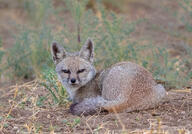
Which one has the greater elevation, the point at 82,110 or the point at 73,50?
the point at 73,50

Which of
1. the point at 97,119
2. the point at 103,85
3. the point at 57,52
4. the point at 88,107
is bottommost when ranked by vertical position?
the point at 97,119

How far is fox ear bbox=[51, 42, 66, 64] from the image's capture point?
696cm

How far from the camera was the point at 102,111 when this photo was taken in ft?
20.6

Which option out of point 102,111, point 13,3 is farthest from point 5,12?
point 102,111

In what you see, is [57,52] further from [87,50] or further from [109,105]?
[109,105]

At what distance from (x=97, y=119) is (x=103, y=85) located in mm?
699

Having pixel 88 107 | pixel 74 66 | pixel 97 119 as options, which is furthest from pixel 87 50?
pixel 97 119

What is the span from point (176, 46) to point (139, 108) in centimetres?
488

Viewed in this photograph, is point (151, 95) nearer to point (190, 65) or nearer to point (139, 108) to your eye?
point (139, 108)

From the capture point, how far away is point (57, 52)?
7051 millimetres

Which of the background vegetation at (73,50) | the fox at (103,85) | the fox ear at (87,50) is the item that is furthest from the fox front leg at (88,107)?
the fox ear at (87,50)

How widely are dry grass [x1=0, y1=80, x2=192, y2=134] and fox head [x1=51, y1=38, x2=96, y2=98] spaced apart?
48 centimetres

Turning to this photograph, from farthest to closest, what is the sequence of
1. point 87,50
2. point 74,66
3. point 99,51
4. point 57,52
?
1. point 99,51
2. point 57,52
3. point 87,50
4. point 74,66

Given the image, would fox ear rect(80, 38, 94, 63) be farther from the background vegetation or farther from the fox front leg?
the fox front leg
